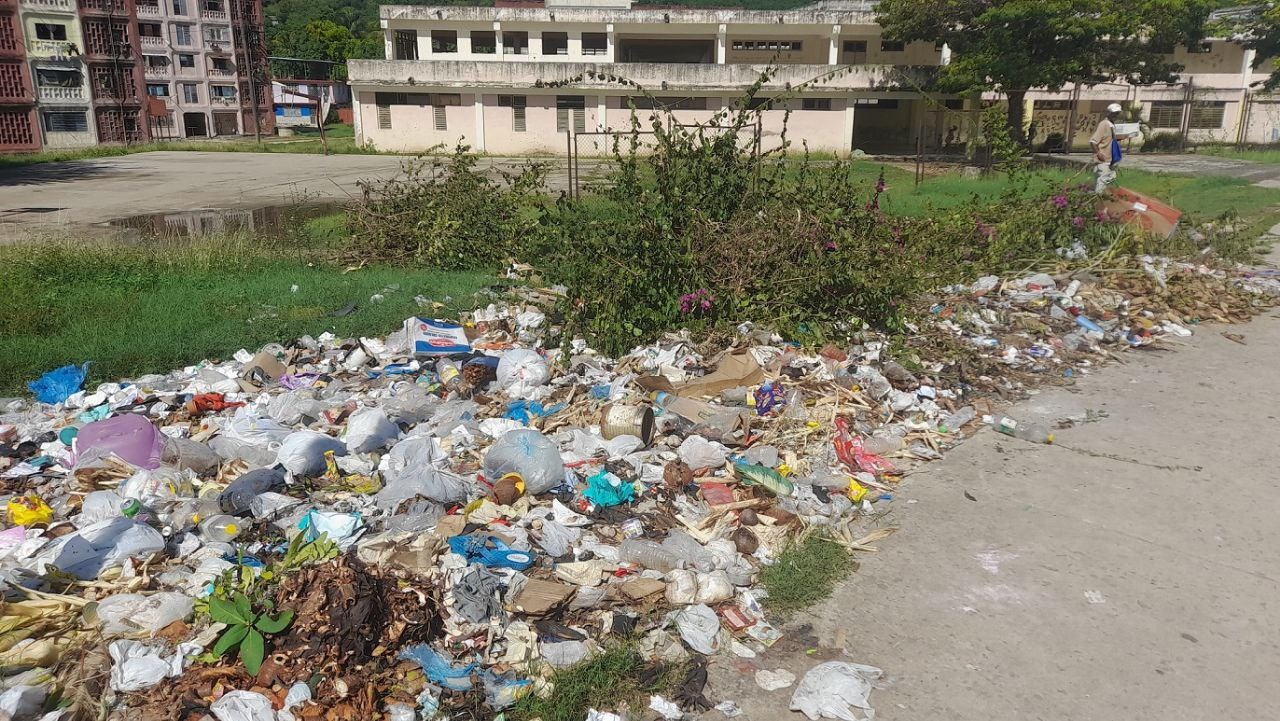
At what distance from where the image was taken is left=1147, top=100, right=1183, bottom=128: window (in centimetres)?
3250

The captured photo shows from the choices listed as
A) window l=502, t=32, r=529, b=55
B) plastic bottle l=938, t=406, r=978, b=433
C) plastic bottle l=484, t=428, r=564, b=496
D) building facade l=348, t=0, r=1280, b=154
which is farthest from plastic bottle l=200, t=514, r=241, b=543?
window l=502, t=32, r=529, b=55

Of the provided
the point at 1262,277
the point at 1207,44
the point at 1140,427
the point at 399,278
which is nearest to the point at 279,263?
the point at 399,278

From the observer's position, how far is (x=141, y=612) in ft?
9.89

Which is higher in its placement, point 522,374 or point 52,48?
point 52,48

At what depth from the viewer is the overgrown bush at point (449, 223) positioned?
355 inches

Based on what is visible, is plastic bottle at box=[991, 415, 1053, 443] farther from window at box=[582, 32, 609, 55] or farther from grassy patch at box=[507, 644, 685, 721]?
window at box=[582, 32, 609, 55]

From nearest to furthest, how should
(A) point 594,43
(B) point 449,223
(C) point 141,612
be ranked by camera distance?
(C) point 141,612, (B) point 449,223, (A) point 594,43

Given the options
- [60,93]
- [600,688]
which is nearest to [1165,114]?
[600,688]

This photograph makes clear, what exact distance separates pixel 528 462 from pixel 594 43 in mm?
35443

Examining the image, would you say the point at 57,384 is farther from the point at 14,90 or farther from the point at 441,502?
the point at 14,90

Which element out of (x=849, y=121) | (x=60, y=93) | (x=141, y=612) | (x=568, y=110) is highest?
(x=60, y=93)

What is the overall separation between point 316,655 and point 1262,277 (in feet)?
30.0

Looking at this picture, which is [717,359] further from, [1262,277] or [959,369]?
[1262,277]

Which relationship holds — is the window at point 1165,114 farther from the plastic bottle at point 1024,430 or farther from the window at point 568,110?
the plastic bottle at point 1024,430
